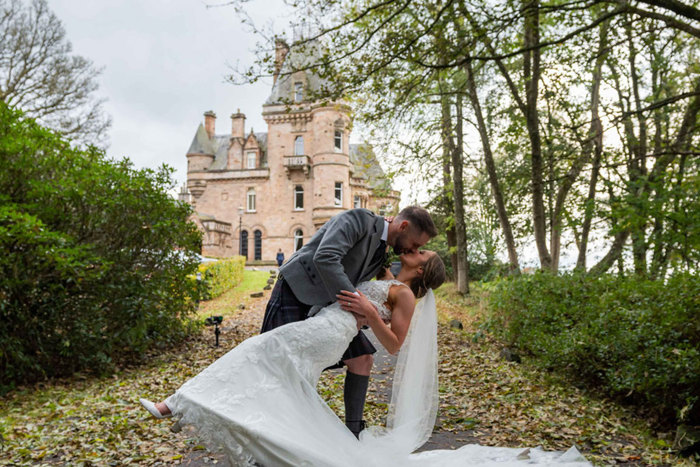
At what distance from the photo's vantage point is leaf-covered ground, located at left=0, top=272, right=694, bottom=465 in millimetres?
4750

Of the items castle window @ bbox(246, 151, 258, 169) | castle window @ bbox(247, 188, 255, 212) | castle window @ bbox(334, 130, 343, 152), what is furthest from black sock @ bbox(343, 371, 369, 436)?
castle window @ bbox(246, 151, 258, 169)

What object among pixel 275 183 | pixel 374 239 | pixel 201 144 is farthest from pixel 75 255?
pixel 201 144

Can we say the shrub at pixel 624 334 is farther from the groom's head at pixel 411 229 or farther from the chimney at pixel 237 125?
the chimney at pixel 237 125

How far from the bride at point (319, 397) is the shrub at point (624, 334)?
189cm

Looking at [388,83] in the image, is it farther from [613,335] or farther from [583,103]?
[583,103]

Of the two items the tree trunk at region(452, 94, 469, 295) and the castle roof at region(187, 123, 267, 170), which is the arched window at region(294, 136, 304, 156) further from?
the tree trunk at region(452, 94, 469, 295)

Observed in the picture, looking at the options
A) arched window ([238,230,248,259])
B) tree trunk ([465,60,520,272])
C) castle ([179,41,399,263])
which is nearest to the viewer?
tree trunk ([465,60,520,272])

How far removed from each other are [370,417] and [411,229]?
9.10 ft

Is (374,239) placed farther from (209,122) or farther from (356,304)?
(209,122)

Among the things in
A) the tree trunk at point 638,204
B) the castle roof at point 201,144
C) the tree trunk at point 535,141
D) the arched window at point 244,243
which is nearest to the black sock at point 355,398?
the tree trunk at point 638,204

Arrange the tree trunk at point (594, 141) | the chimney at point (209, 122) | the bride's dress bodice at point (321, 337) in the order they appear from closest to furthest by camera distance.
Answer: the bride's dress bodice at point (321, 337) → the tree trunk at point (594, 141) → the chimney at point (209, 122)

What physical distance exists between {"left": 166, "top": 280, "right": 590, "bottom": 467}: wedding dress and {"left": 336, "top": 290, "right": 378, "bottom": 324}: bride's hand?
0.07m

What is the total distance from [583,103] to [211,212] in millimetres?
40150

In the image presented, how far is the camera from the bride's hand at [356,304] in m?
3.77
